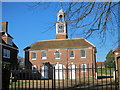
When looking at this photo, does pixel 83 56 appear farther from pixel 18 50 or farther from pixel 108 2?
pixel 108 2

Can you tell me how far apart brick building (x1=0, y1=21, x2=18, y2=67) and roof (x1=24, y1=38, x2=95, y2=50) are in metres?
2.92

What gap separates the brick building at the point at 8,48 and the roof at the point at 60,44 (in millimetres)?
2923

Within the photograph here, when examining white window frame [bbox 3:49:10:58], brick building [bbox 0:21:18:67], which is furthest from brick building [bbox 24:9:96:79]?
white window frame [bbox 3:49:10:58]

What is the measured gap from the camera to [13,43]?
112 feet

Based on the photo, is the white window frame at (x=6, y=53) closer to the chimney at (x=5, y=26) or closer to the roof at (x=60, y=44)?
the chimney at (x=5, y=26)

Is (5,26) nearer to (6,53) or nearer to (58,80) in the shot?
(6,53)

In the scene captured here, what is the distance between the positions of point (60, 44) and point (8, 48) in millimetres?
9248

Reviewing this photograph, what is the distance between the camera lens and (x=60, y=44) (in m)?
34.6

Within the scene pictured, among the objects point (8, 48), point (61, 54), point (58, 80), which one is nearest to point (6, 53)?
point (8, 48)

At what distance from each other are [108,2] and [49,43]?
29084 mm

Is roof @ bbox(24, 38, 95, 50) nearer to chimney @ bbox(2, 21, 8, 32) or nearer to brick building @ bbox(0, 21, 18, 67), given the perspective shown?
brick building @ bbox(0, 21, 18, 67)

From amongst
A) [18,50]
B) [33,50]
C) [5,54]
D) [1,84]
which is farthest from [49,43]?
[1,84]

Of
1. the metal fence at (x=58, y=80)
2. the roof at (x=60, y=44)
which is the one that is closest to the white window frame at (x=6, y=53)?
the roof at (x=60, y=44)

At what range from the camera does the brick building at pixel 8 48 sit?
30.1 metres
